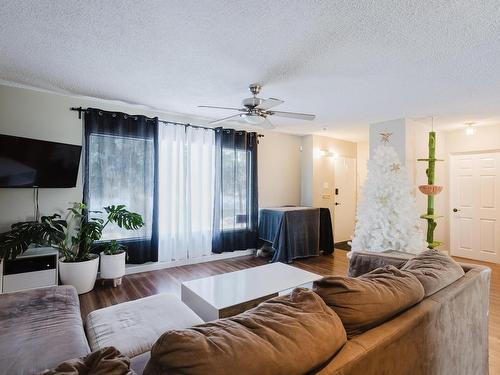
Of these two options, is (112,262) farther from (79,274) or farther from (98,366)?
(98,366)

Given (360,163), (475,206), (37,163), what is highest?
(360,163)

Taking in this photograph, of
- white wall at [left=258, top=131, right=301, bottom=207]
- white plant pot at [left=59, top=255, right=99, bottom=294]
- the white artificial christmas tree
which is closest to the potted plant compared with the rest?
white plant pot at [left=59, top=255, right=99, bottom=294]

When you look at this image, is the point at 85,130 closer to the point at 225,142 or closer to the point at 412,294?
the point at 225,142

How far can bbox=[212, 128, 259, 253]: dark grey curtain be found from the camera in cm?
429

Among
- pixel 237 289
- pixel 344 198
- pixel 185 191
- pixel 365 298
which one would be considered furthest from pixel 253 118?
pixel 344 198

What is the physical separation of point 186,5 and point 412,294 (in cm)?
193

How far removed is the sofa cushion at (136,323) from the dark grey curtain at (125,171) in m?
1.97

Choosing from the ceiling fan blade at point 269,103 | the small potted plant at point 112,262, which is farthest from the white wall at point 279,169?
the small potted plant at point 112,262

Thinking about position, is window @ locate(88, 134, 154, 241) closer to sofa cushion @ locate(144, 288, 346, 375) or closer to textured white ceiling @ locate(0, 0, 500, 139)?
textured white ceiling @ locate(0, 0, 500, 139)

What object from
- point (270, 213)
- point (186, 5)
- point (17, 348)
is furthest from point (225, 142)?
point (17, 348)

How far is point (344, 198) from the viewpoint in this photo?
5.92 meters

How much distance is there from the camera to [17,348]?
4.06 ft

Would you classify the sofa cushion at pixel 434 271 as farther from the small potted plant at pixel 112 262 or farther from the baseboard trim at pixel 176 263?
the baseboard trim at pixel 176 263

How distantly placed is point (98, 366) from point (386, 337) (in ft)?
2.93
